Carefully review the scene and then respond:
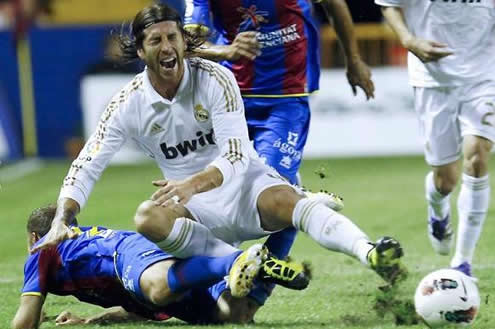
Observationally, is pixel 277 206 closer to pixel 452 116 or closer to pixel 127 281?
pixel 127 281

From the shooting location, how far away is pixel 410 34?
291 inches

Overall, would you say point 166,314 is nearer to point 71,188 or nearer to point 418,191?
point 71,188

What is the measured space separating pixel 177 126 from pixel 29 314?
1133 mm

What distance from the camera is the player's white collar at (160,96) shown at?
623 centimetres

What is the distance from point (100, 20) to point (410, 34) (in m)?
10.8

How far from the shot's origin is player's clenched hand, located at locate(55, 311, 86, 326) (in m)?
6.20

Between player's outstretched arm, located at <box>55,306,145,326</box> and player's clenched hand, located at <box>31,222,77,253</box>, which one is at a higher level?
player's clenched hand, located at <box>31,222,77,253</box>

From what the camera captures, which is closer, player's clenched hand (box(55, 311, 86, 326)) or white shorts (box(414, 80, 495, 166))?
player's clenched hand (box(55, 311, 86, 326))

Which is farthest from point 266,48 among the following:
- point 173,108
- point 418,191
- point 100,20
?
point 100,20

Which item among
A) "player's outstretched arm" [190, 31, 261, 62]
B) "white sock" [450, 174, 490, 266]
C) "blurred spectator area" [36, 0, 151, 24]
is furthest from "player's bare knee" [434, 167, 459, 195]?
"blurred spectator area" [36, 0, 151, 24]

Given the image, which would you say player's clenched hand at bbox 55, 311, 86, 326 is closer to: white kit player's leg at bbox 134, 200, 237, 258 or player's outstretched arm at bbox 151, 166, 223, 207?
white kit player's leg at bbox 134, 200, 237, 258

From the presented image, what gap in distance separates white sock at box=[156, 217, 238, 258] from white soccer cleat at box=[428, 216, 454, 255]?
2651mm

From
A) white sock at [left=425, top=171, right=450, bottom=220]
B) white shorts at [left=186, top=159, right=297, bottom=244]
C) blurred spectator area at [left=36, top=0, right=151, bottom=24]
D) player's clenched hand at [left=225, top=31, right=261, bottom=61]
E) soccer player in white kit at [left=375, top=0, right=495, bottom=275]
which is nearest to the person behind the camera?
white shorts at [left=186, top=159, right=297, bottom=244]

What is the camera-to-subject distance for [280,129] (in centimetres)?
732
